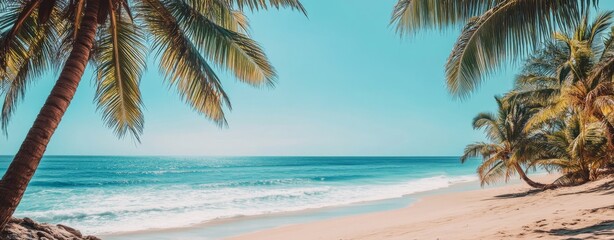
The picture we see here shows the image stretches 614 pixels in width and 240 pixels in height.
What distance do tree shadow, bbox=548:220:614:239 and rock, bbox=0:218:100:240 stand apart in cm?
595

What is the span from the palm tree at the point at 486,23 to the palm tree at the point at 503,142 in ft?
38.8

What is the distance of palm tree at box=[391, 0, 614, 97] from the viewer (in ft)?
13.5

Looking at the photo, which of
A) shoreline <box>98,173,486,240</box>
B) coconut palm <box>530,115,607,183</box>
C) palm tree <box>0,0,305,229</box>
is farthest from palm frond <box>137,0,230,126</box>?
coconut palm <box>530,115,607,183</box>

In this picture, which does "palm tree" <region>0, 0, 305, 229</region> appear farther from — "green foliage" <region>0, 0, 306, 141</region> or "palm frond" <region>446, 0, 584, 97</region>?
"palm frond" <region>446, 0, 584, 97</region>

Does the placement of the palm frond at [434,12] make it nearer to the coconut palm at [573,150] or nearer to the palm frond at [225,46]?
the palm frond at [225,46]

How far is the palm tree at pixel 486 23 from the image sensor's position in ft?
13.5

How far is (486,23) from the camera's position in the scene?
4559mm

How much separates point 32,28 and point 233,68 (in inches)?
104

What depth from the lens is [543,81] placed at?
1414 cm

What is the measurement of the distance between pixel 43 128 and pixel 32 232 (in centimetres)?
109

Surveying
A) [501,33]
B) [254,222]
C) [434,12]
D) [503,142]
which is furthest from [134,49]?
[503,142]

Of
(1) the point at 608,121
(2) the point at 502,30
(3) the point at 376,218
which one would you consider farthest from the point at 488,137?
(2) the point at 502,30

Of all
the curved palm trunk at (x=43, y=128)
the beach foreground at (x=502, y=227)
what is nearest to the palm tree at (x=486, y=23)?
the beach foreground at (x=502, y=227)

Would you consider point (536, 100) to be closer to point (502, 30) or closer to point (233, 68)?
point (502, 30)
